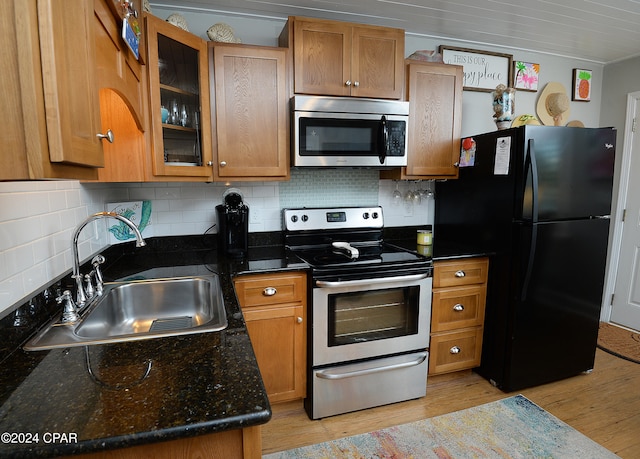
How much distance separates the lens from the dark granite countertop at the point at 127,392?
652 mm

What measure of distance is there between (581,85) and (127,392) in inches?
158

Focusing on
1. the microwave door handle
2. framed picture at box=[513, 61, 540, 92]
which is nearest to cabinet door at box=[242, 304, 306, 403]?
the microwave door handle

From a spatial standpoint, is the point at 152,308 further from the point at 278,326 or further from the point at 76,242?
the point at 278,326

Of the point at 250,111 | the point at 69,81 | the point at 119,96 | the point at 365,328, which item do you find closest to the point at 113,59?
the point at 119,96

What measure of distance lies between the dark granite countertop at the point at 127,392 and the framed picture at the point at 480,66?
261 centimetres

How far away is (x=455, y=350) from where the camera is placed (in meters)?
2.38

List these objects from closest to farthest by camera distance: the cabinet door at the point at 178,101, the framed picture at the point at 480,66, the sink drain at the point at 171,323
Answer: the sink drain at the point at 171,323 < the cabinet door at the point at 178,101 < the framed picture at the point at 480,66

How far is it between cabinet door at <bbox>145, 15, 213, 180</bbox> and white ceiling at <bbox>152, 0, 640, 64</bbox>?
51cm

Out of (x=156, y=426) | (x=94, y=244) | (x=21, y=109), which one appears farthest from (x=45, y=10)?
(x=94, y=244)

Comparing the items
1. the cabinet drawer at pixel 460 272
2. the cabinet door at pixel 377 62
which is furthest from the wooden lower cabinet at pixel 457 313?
the cabinet door at pixel 377 62

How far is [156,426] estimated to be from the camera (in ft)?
2.18

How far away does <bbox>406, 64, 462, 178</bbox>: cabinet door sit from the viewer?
2340 millimetres

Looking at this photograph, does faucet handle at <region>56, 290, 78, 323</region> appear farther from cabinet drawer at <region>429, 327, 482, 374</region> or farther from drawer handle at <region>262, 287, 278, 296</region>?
cabinet drawer at <region>429, 327, 482, 374</region>

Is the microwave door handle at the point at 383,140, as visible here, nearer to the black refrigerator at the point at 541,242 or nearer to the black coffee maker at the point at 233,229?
the black refrigerator at the point at 541,242
